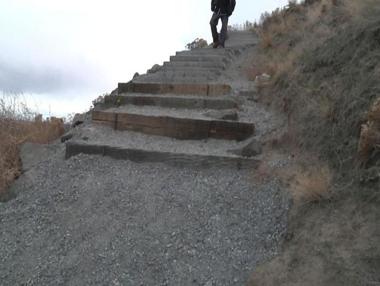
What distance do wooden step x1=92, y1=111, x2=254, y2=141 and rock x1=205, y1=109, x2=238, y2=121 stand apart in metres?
0.37

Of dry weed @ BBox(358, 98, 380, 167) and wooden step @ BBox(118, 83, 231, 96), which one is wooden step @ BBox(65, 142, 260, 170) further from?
wooden step @ BBox(118, 83, 231, 96)

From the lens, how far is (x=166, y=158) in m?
4.72

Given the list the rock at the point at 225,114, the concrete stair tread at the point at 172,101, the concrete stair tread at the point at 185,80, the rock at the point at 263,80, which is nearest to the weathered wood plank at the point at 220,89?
the concrete stair tread at the point at 172,101

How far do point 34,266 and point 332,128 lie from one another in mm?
3030

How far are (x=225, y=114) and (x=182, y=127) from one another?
2.32ft

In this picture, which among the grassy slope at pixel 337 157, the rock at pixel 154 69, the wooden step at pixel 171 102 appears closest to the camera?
the grassy slope at pixel 337 157

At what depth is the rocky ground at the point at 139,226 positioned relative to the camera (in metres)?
3.20

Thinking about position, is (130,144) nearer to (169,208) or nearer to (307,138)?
(169,208)

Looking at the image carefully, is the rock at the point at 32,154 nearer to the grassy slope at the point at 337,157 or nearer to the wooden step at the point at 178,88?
the wooden step at the point at 178,88

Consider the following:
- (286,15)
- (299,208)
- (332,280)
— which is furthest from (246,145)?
(286,15)

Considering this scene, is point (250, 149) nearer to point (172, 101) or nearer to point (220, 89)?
point (172, 101)

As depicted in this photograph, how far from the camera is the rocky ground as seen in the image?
10.5 ft

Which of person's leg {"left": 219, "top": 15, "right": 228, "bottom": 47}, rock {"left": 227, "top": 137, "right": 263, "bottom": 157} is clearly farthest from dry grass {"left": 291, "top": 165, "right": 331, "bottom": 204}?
person's leg {"left": 219, "top": 15, "right": 228, "bottom": 47}

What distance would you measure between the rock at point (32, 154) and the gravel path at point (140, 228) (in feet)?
2.01
